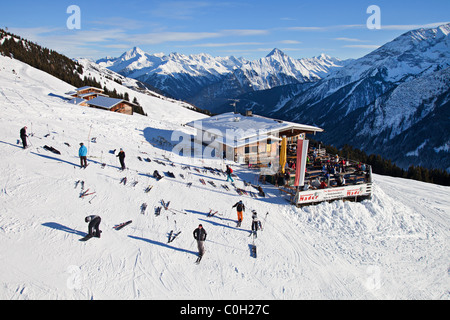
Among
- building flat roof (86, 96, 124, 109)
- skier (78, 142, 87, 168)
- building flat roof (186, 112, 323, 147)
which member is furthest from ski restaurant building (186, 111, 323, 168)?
building flat roof (86, 96, 124, 109)

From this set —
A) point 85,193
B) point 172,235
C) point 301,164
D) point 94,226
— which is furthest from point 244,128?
point 94,226

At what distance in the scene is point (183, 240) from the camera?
12984mm

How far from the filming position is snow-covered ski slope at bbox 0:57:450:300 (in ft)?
33.7

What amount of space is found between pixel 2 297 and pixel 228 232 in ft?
30.5

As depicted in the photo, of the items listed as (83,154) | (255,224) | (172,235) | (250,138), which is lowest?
(172,235)

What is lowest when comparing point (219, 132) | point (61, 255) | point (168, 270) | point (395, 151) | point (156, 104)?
point (395, 151)

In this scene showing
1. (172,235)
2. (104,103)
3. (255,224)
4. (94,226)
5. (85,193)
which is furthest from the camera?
(104,103)

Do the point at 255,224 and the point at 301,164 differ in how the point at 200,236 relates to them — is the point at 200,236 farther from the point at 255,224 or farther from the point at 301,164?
the point at 301,164

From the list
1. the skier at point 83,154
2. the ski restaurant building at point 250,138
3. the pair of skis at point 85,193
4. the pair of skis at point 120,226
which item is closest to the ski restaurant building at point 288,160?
the ski restaurant building at point 250,138

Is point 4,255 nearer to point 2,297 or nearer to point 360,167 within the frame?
point 2,297

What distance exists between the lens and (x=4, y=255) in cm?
1008

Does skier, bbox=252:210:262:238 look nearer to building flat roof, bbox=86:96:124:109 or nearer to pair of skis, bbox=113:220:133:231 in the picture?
pair of skis, bbox=113:220:133:231

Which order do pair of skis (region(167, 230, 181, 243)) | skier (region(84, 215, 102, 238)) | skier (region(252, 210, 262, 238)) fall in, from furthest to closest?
skier (region(252, 210, 262, 238))
pair of skis (region(167, 230, 181, 243))
skier (region(84, 215, 102, 238))
